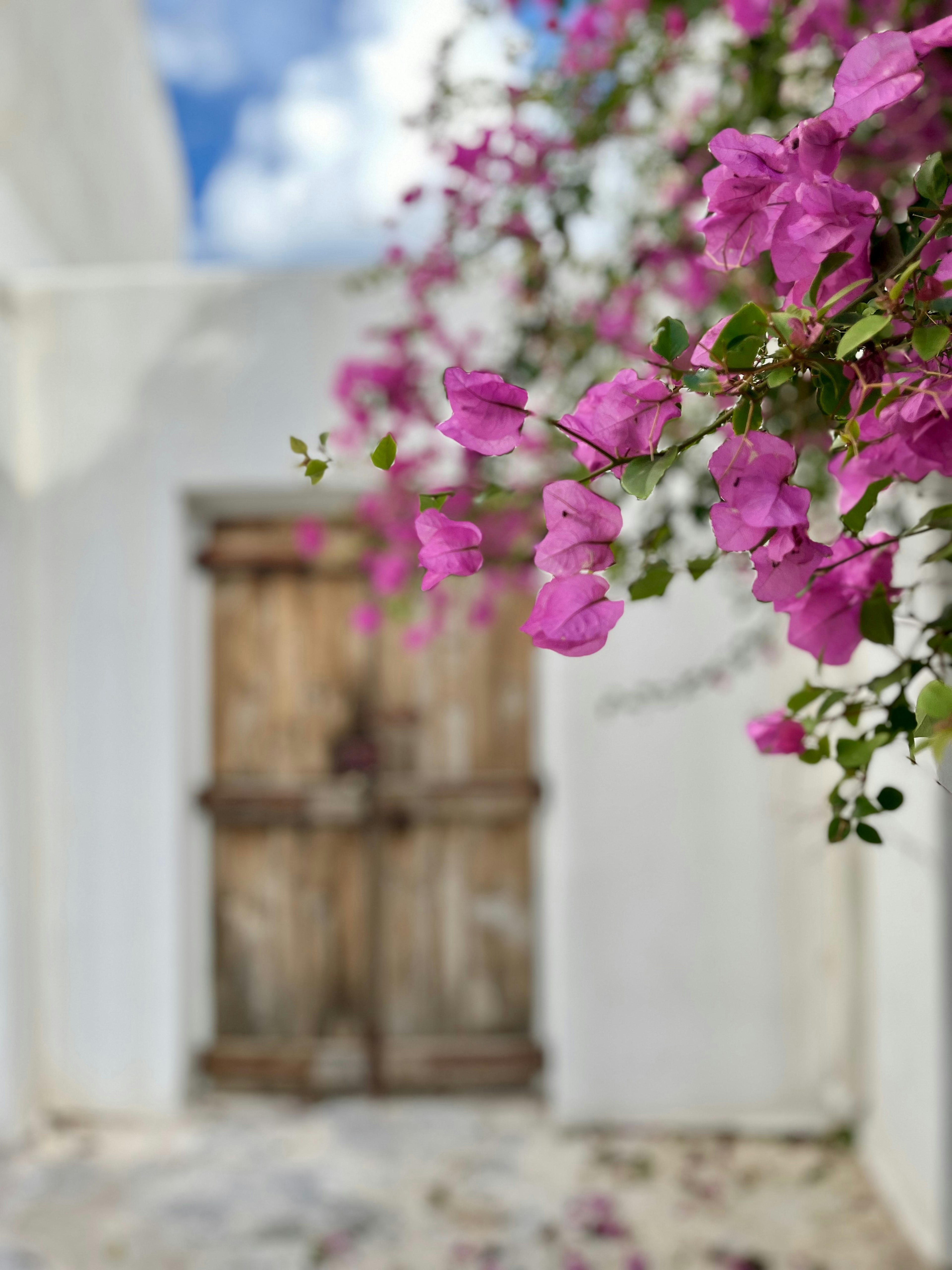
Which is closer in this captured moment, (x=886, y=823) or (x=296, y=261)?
(x=886, y=823)

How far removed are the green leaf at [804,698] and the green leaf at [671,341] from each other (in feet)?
0.77

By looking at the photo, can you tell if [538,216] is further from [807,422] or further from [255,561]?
[255,561]

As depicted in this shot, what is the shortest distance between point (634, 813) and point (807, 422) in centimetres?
199

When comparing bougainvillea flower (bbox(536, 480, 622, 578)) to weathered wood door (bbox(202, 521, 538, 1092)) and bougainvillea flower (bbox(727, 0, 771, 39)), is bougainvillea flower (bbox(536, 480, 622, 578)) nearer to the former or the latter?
bougainvillea flower (bbox(727, 0, 771, 39))

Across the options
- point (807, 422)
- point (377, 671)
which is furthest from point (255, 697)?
point (807, 422)

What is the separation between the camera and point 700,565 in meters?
0.50

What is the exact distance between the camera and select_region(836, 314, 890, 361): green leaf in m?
0.33

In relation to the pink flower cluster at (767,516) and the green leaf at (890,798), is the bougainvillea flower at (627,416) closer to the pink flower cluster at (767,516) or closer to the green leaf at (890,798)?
the pink flower cluster at (767,516)

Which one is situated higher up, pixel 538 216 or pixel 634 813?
pixel 538 216

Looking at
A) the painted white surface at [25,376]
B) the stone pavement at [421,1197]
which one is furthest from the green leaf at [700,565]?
the painted white surface at [25,376]

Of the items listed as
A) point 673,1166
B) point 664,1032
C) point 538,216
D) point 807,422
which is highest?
point 538,216

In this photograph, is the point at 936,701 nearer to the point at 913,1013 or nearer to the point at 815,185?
the point at 815,185

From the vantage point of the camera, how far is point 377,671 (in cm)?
297

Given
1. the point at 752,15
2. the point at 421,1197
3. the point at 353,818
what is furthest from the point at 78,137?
the point at 421,1197
